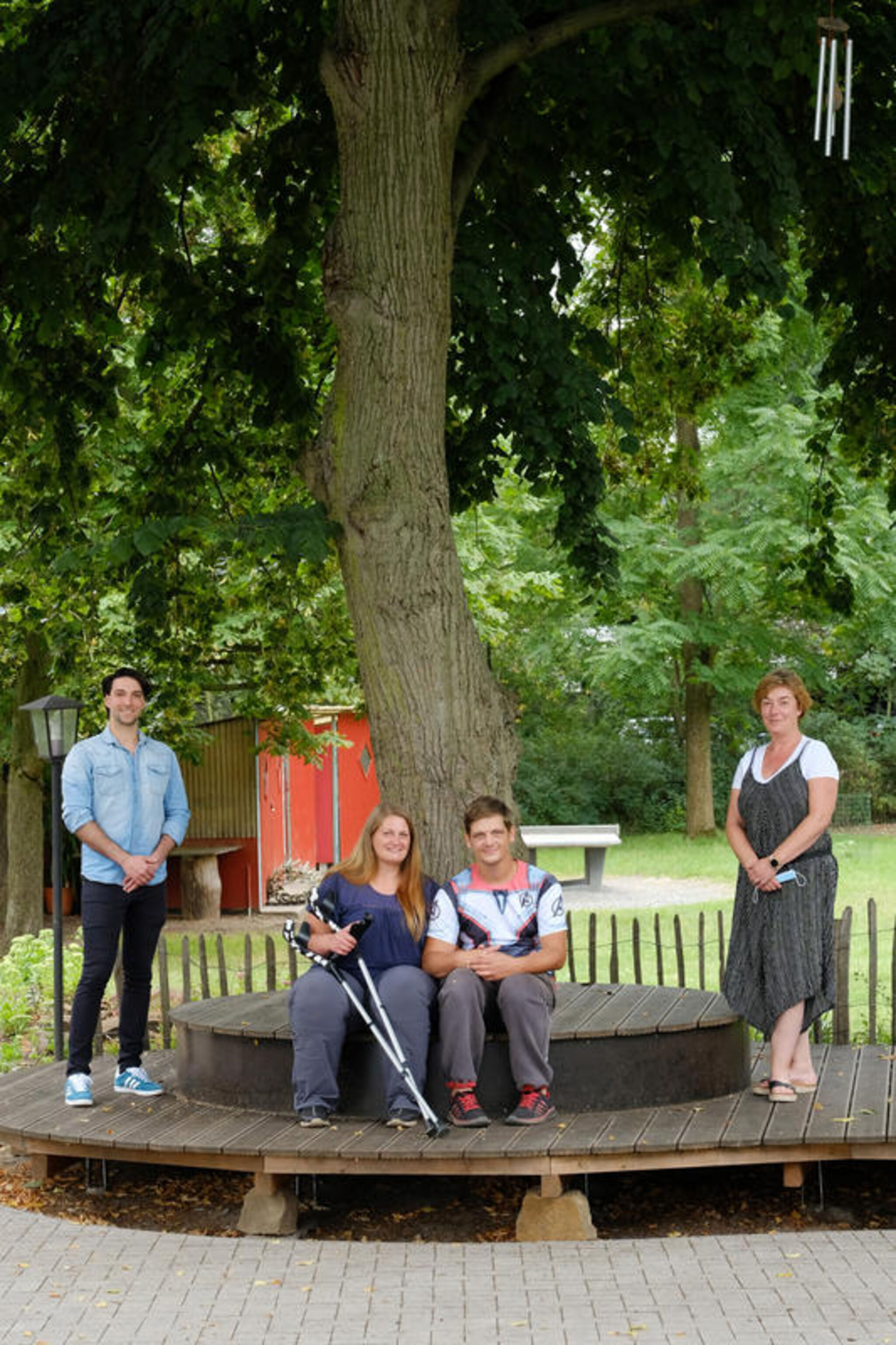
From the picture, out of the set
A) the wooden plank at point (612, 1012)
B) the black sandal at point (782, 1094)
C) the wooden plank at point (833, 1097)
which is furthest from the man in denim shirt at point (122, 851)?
the wooden plank at point (833, 1097)

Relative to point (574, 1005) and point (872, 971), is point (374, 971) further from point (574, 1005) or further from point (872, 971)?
point (872, 971)

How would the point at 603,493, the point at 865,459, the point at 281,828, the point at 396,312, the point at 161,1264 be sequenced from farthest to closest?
the point at 281,828, the point at 865,459, the point at 603,493, the point at 396,312, the point at 161,1264

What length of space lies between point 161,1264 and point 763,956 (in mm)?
2961

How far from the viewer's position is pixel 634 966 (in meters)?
11.1

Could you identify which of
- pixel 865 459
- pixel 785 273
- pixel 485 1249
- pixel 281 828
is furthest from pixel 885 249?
pixel 281 828

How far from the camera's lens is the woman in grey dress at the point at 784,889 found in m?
7.62

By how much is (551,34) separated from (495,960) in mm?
4722

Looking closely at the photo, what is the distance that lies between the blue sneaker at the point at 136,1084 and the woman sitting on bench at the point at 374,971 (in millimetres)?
978

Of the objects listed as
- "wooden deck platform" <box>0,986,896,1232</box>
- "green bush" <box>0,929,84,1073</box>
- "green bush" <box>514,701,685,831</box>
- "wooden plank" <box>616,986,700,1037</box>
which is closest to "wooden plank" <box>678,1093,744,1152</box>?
"wooden deck platform" <box>0,986,896,1232</box>

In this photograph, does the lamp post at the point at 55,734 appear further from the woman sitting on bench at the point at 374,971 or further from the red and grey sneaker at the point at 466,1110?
the red and grey sneaker at the point at 466,1110

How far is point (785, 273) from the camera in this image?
9.48m

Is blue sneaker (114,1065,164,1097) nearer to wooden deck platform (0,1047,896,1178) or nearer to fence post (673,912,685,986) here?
wooden deck platform (0,1047,896,1178)

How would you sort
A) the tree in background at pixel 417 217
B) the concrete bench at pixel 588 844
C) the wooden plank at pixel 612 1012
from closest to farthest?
the wooden plank at pixel 612 1012 < the tree in background at pixel 417 217 < the concrete bench at pixel 588 844

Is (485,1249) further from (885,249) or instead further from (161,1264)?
(885,249)
